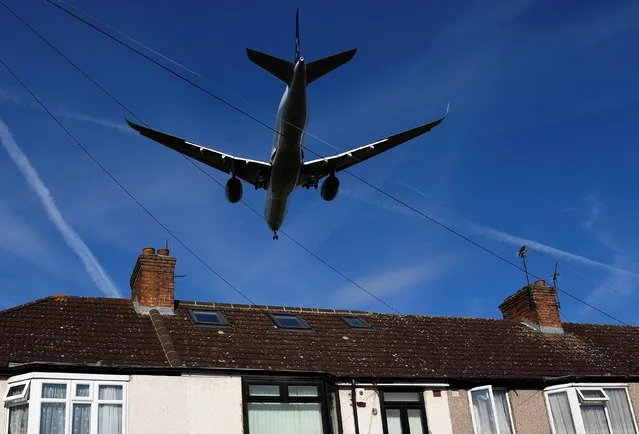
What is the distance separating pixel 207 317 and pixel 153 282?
→ 5.34 feet

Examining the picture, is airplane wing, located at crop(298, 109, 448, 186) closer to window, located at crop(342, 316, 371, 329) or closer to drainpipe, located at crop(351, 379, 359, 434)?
window, located at crop(342, 316, 371, 329)

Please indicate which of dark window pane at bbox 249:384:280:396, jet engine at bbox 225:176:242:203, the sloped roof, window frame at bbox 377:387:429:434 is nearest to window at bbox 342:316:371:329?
the sloped roof

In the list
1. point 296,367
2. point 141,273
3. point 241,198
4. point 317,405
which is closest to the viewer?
point 317,405

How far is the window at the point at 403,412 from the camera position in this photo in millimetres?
16875

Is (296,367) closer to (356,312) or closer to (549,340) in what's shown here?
(356,312)

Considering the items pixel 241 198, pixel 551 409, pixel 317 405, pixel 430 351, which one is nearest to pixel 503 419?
pixel 551 409

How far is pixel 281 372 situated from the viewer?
15977mm

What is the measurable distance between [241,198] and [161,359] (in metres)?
6.35

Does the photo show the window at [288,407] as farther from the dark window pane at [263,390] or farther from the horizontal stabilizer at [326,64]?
the horizontal stabilizer at [326,64]

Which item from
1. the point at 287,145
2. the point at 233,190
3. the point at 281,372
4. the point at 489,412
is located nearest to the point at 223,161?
the point at 233,190

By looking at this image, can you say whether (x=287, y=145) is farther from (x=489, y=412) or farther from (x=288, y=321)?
(x=489, y=412)

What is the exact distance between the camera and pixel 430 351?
19.6 m

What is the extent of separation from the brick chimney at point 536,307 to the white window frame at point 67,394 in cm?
1328

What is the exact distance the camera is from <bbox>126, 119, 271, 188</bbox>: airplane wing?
20.2 meters
